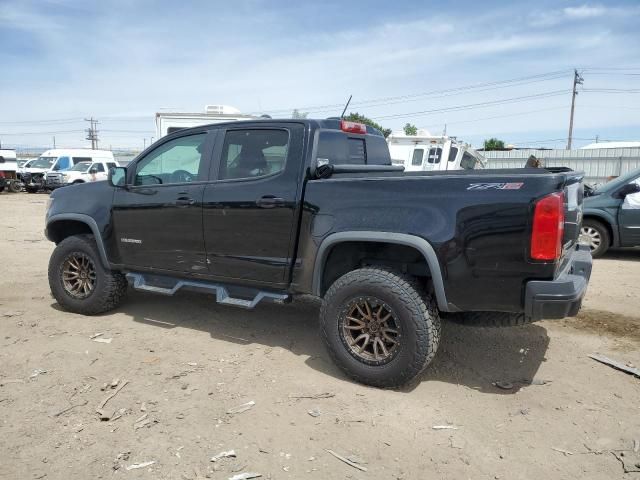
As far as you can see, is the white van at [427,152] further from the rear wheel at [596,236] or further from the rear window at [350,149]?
the rear window at [350,149]

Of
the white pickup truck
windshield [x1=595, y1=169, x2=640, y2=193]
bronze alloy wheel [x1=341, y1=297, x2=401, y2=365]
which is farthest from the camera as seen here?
the white pickup truck

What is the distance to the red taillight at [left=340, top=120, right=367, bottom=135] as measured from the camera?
14.7 ft

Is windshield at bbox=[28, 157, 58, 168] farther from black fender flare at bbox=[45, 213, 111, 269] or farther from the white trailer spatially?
black fender flare at bbox=[45, 213, 111, 269]

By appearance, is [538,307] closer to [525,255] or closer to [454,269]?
[525,255]

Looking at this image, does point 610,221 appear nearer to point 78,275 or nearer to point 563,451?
point 563,451

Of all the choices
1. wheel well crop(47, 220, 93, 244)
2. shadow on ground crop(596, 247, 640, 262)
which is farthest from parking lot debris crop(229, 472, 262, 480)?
shadow on ground crop(596, 247, 640, 262)

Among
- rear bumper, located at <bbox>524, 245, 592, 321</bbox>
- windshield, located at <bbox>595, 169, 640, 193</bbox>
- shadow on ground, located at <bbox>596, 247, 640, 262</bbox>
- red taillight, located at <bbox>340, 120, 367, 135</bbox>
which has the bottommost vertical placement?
shadow on ground, located at <bbox>596, 247, 640, 262</bbox>

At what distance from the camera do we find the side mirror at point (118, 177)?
4.88 metres

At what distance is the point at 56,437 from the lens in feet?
9.78

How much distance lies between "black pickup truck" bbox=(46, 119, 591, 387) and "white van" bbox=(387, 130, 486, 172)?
9.14 meters

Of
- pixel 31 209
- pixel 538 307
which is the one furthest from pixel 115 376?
pixel 31 209

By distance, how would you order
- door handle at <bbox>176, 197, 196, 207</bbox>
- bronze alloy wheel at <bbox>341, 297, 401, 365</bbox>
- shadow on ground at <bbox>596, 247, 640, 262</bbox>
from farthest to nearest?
shadow on ground at <bbox>596, 247, 640, 262</bbox>, door handle at <bbox>176, 197, 196, 207</bbox>, bronze alloy wheel at <bbox>341, 297, 401, 365</bbox>

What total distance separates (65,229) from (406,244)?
12.6ft

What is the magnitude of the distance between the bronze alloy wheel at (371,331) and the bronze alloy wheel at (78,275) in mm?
2872
